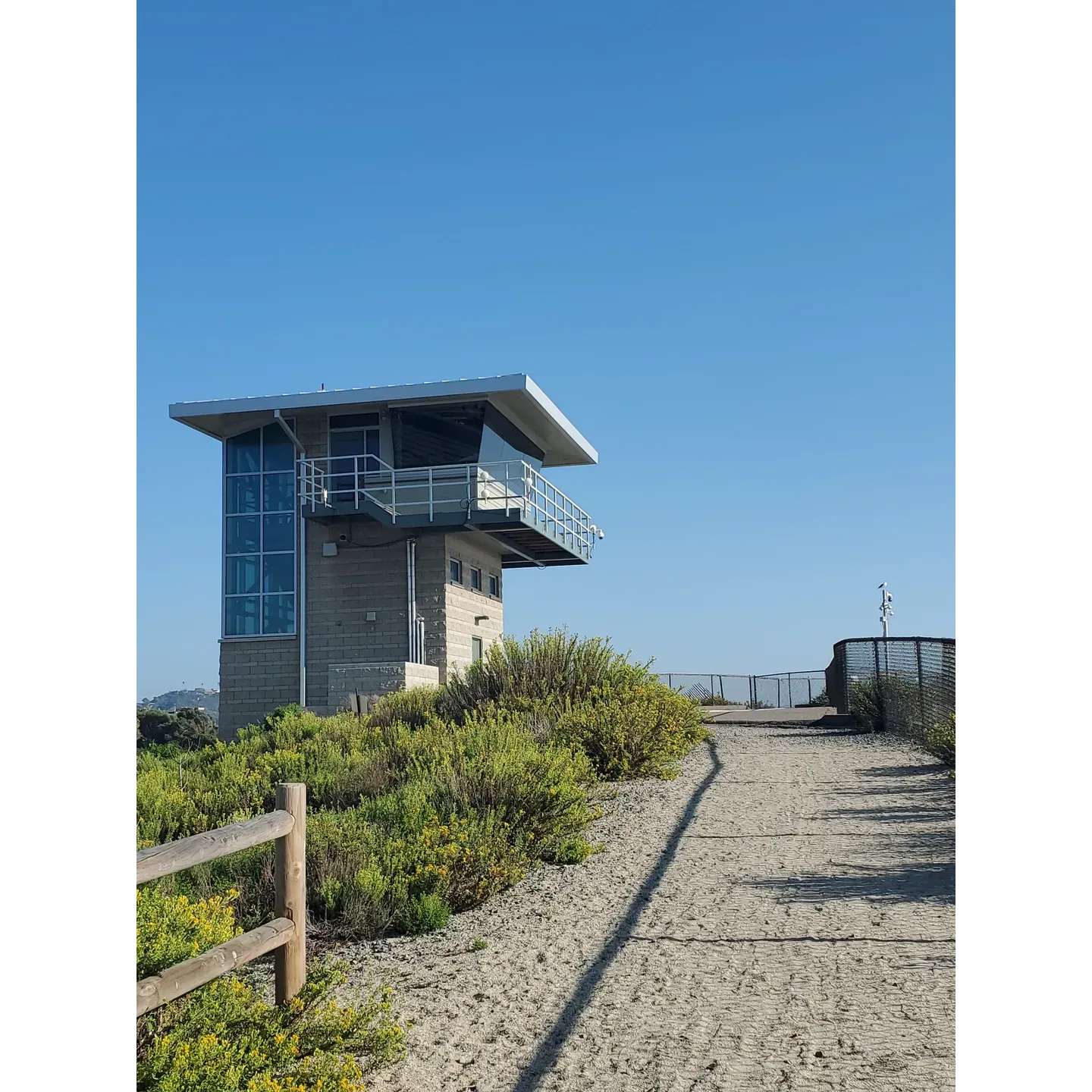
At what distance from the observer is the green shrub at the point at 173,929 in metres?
4.34

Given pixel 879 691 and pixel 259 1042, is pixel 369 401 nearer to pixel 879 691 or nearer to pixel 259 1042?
pixel 879 691

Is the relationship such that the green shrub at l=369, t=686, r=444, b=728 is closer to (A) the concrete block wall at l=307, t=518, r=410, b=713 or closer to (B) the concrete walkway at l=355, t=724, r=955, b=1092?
(B) the concrete walkway at l=355, t=724, r=955, b=1092

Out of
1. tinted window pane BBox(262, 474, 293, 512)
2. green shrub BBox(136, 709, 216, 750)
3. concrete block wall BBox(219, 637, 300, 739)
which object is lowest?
green shrub BBox(136, 709, 216, 750)

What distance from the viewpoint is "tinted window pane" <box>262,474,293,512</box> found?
26594 millimetres

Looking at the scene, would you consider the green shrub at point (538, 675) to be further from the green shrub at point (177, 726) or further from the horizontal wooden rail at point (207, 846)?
the green shrub at point (177, 726)

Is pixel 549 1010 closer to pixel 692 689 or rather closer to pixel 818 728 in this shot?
pixel 818 728

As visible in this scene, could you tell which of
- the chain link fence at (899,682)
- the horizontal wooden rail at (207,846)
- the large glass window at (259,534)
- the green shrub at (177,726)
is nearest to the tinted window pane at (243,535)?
the large glass window at (259,534)

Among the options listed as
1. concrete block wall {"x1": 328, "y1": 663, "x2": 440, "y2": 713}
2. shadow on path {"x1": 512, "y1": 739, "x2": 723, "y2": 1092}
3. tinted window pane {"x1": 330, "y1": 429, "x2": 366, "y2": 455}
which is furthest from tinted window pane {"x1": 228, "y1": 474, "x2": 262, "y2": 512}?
shadow on path {"x1": 512, "y1": 739, "x2": 723, "y2": 1092}

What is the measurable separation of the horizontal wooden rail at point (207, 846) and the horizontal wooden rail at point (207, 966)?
13.3 inches

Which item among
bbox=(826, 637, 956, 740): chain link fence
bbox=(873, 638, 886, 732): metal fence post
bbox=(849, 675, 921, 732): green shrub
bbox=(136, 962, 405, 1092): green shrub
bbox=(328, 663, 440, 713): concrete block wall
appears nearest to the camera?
bbox=(136, 962, 405, 1092): green shrub

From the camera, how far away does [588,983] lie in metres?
5.71

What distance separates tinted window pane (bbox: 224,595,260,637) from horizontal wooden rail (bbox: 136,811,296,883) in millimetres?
21894

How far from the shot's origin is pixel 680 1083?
439 cm
